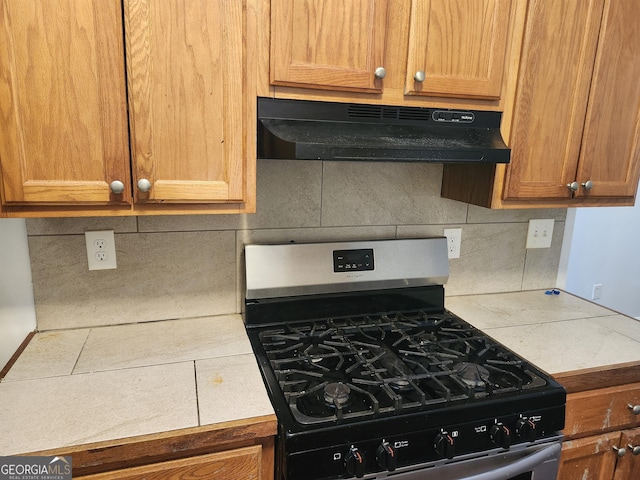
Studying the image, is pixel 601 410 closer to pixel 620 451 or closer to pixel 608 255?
pixel 620 451

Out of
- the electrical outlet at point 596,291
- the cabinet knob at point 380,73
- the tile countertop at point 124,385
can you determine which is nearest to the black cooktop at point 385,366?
the tile countertop at point 124,385

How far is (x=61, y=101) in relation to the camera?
1008 mm

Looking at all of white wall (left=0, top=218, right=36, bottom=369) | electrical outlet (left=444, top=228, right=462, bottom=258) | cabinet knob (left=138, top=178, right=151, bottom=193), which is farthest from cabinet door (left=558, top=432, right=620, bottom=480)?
white wall (left=0, top=218, right=36, bottom=369)

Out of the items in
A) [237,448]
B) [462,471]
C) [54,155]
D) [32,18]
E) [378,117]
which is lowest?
[462,471]

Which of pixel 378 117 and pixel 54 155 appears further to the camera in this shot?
pixel 378 117

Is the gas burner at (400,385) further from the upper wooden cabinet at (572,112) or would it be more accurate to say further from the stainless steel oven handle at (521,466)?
the upper wooden cabinet at (572,112)

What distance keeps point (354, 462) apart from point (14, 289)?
1081 mm

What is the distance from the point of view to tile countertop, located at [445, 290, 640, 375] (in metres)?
1.34

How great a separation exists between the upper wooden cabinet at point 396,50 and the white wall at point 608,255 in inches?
84.6

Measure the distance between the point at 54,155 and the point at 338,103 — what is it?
72 centimetres

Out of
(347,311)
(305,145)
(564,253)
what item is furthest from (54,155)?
(564,253)

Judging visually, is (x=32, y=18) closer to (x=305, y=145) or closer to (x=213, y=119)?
(x=213, y=119)

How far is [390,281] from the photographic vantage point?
1.60m

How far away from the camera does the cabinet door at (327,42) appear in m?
1.11
